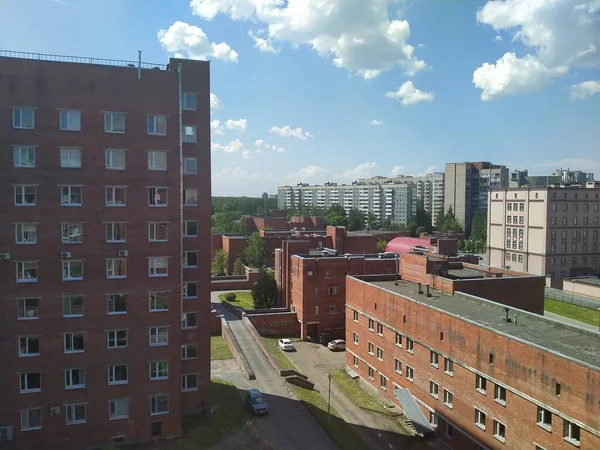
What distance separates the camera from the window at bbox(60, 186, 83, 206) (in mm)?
25422

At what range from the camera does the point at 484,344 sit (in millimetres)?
25297

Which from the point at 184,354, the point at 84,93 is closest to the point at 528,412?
the point at 184,354

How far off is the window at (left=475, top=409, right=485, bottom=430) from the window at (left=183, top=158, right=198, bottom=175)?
67.1 ft

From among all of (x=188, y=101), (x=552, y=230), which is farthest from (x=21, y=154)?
(x=552, y=230)

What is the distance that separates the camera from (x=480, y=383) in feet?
84.7

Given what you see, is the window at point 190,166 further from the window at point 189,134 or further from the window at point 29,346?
the window at point 29,346

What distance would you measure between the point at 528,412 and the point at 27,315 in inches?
974

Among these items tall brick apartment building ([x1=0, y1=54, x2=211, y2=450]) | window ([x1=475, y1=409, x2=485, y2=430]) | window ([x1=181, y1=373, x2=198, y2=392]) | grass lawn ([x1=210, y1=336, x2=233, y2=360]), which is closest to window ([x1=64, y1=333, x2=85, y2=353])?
tall brick apartment building ([x1=0, y1=54, x2=211, y2=450])

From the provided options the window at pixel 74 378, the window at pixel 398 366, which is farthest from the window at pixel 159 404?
the window at pixel 398 366

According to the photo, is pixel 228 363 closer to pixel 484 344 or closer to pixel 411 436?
pixel 411 436

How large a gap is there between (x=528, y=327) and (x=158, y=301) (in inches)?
788

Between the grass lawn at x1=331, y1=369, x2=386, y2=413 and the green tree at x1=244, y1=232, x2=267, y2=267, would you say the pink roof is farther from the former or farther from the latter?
the grass lawn at x1=331, y1=369, x2=386, y2=413

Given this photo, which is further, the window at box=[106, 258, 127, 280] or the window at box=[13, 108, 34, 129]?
the window at box=[106, 258, 127, 280]

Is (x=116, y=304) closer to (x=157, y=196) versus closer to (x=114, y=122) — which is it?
(x=157, y=196)
